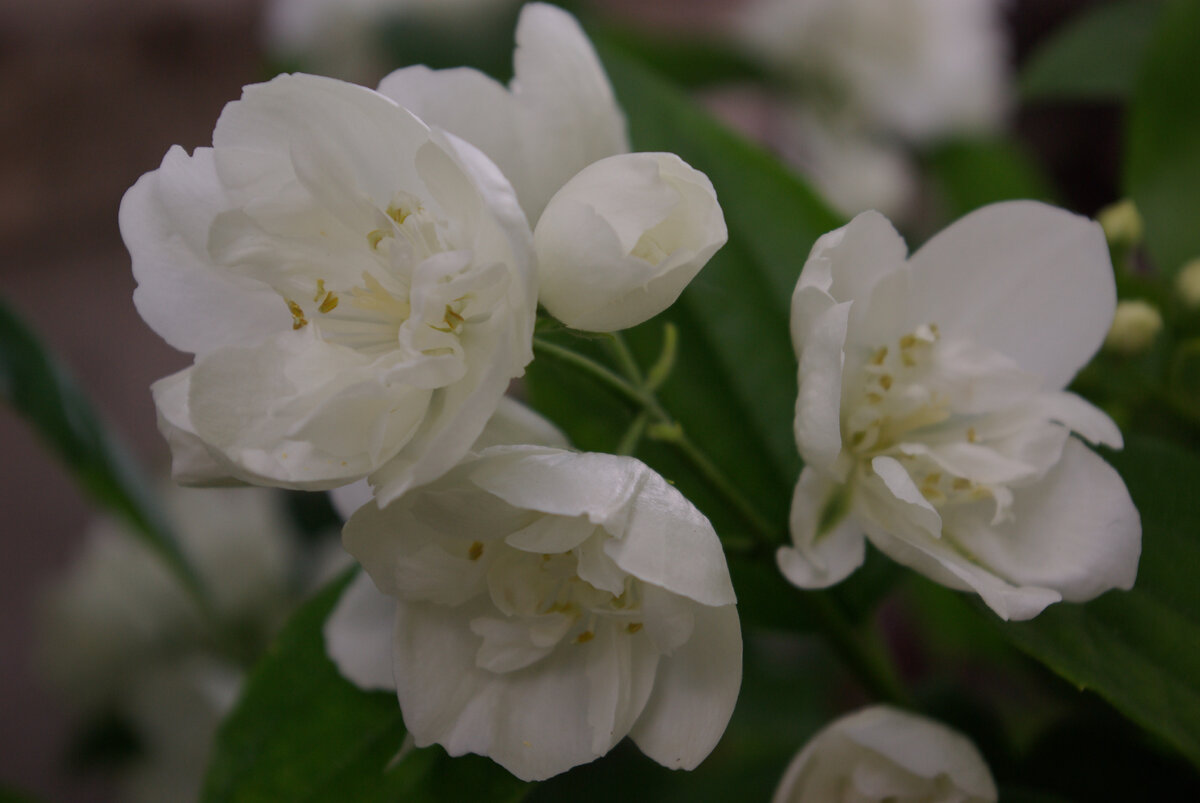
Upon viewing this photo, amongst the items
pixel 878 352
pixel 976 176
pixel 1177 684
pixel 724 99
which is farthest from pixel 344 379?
pixel 724 99

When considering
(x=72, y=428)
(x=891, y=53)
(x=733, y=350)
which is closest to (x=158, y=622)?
(x=72, y=428)

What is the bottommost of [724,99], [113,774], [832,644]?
[113,774]

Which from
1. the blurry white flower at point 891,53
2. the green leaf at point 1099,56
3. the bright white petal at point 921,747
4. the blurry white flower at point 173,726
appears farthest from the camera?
the blurry white flower at point 891,53

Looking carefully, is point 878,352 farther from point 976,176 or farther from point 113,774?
point 113,774

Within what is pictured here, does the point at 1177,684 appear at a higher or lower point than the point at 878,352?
lower

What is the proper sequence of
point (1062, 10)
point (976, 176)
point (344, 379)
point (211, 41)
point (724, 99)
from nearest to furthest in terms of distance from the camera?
point (344, 379)
point (976, 176)
point (1062, 10)
point (724, 99)
point (211, 41)

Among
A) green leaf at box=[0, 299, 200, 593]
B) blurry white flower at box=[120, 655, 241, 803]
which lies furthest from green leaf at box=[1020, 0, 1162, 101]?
blurry white flower at box=[120, 655, 241, 803]

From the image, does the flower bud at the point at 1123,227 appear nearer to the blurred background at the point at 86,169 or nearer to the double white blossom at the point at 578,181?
the double white blossom at the point at 578,181

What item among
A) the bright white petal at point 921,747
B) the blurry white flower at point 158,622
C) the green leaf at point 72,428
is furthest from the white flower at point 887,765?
the blurry white flower at point 158,622
